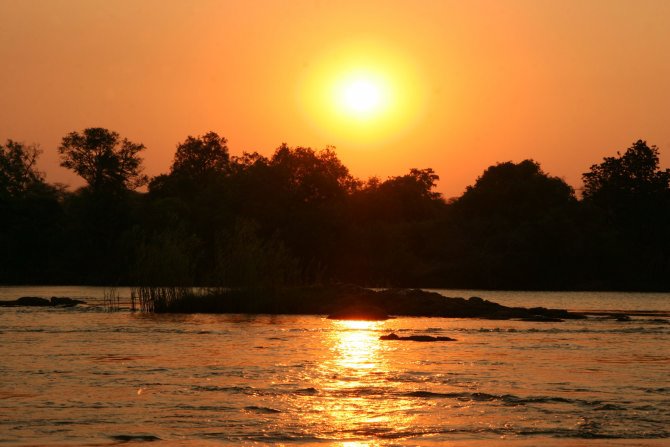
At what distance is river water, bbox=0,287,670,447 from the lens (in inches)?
685

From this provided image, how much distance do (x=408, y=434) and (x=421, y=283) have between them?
93.2 metres

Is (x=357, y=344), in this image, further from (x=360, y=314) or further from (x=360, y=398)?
(x=360, y=314)

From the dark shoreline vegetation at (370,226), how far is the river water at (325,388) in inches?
2465

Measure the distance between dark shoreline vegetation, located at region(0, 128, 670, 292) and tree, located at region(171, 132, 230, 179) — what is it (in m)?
24.1

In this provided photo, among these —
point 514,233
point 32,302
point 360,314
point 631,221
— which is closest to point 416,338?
point 360,314

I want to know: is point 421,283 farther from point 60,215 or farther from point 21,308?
point 21,308

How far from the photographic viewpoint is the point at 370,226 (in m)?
113

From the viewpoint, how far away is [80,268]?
357ft

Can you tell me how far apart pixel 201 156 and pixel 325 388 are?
4917 inches

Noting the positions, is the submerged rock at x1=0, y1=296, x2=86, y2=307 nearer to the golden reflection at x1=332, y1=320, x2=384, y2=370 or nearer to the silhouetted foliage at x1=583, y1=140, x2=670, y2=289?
the golden reflection at x1=332, y1=320, x2=384, y2=370

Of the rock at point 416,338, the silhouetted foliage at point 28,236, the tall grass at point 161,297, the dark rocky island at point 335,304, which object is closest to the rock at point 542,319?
the dark rocky island at point 335,304

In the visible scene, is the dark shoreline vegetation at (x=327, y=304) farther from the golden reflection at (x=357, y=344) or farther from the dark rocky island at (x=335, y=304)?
the golden reflection at (x=357, y=344)

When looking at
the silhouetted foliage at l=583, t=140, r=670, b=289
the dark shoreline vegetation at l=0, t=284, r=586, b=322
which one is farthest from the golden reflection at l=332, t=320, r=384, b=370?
the silhouetted foliage at l=583, t=140, r=670, b=289

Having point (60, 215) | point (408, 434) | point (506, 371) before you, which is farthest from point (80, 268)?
point (408, 434)
